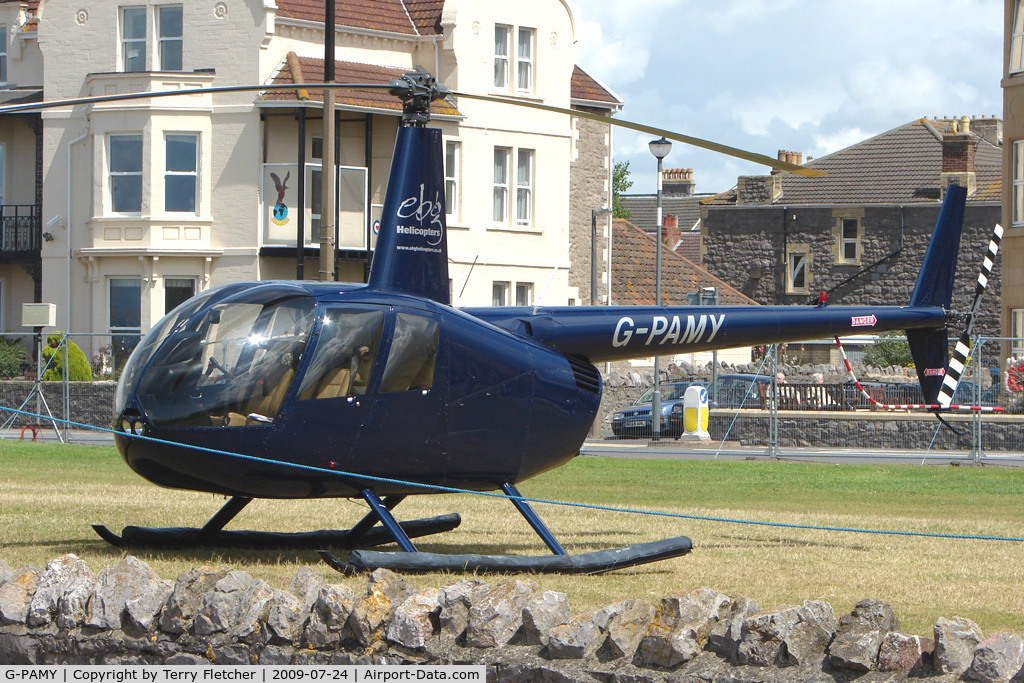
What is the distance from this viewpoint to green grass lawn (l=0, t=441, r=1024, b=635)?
10.5 meters

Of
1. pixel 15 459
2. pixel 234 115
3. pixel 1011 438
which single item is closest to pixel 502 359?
pixel 15 459

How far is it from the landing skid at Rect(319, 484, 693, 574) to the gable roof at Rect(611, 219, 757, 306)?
108 ft

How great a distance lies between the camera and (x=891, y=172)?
184ft

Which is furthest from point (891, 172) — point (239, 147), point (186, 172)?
point (186, 172)

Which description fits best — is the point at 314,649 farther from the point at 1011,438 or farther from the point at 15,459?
the point at 1011,438

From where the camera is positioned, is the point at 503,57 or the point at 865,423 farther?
the point at 503,57

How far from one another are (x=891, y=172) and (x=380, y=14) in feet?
91.3

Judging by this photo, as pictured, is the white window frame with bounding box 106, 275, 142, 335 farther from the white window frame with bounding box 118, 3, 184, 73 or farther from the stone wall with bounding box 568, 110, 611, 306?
the stone wall with bounding box 568, 110, 611, 306

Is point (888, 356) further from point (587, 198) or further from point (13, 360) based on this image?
point (13, 360)

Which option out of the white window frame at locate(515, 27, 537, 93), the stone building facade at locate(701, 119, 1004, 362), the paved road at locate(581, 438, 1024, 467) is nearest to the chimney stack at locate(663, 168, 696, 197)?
the stone building facade at locate(701, 119, 1004, 362)

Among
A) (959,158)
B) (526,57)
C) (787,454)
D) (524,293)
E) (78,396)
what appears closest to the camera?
(787,454)

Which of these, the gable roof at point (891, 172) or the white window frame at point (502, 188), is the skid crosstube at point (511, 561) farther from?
the gable roof at point (891, 172)

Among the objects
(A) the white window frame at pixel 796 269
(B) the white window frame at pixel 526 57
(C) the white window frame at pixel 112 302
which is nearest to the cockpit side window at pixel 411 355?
(C) the white window frame at pixel 112 302

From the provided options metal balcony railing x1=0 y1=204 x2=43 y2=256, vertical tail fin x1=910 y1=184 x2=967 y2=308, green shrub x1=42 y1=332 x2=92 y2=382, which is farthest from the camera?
metal balcony railing x1=0 y1=204 x2=43 y2=256
